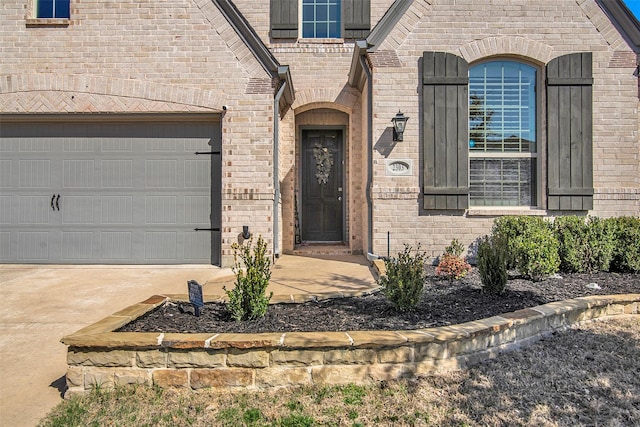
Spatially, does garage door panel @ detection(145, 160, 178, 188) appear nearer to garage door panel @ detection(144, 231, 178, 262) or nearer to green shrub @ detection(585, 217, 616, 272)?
garage door panel @ detection(144, 231, 178, 262)

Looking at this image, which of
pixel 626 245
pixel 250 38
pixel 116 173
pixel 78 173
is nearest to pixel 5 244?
pixel 78 173

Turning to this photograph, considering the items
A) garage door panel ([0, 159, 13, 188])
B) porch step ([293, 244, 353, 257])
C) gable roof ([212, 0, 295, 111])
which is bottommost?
porch step ([293, 244, 353, 257])

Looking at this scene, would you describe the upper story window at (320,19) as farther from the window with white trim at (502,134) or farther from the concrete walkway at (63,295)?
the concrete walkway at (63,295)

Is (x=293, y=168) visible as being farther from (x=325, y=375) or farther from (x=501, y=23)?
(x=325, y=375)

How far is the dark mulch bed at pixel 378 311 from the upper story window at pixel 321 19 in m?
5.90

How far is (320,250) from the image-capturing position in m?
7.64

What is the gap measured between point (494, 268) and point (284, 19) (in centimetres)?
650

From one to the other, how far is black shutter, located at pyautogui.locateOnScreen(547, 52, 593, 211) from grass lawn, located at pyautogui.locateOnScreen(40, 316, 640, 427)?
168 inches

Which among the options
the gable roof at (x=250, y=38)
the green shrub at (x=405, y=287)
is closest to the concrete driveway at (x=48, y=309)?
the green shrub at (x=405, y=287)

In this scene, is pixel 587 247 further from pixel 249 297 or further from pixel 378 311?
pixel 249 297

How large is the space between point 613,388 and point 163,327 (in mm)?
3215

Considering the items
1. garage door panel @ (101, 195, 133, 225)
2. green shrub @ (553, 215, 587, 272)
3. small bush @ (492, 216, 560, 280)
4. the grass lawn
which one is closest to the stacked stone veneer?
the grass lawn

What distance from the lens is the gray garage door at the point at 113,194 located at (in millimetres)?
6543

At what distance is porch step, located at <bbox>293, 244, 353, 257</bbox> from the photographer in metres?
7.51
